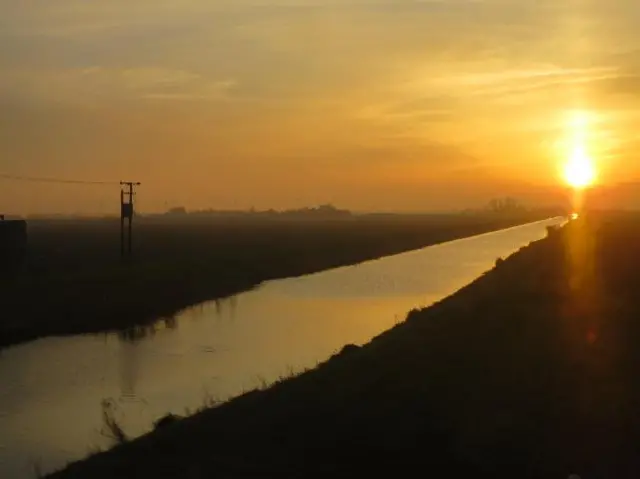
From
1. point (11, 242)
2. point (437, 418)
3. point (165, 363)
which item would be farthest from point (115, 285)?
point (437, 418)

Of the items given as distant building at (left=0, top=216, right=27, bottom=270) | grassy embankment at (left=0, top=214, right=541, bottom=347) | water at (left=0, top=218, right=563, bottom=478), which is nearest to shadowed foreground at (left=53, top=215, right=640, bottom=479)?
water at (left=0, top=218, right=563, bottom=478)

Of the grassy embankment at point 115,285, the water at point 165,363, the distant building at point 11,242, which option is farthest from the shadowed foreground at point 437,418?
the distant building at point 11,242

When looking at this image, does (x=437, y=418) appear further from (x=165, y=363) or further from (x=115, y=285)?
(x=115, y=285)

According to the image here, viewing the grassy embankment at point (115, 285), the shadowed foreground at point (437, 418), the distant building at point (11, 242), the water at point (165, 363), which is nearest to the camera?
the shadowed foreground at point (437, 418)

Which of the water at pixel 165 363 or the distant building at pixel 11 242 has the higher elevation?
the distant building at pixel 11 242

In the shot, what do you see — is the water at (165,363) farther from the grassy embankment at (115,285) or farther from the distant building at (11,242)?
the distant building at (11,242)

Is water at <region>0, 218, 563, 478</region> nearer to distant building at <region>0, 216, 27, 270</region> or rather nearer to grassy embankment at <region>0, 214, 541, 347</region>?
grassy embankment at <region>0, 214, 541, 347</region>

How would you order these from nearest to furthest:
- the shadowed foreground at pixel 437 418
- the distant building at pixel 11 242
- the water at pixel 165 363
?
the shadowed foreground at pixel 437 418, the water at pixel 165 363, the distant building at pixel 11 242

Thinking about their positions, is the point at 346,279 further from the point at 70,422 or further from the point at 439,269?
the point at 70,422
